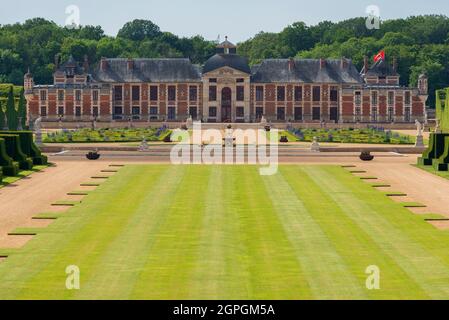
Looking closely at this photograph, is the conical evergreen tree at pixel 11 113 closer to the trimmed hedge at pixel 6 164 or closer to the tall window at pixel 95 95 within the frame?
the trimmed hedge at pixel 6 164

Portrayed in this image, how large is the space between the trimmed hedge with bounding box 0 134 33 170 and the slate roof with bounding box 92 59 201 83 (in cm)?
10214

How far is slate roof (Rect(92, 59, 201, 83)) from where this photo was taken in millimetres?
178750

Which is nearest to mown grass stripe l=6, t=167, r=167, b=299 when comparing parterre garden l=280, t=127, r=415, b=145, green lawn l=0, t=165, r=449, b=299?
green lawn l=0, t=165, r=449, b=299

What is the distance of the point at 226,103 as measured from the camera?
180 metres

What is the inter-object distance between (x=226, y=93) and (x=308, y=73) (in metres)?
11.9

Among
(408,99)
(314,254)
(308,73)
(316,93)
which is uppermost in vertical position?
(308,73)

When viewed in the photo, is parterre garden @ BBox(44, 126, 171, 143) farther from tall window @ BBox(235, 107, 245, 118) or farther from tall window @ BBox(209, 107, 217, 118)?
tall window @ BBox(235, 107, 245, 118)

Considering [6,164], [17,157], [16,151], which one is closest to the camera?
[6,164]

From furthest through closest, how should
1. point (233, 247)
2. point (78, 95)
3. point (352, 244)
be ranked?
point (78, 95)
point (352, 244)
point (233, 247)

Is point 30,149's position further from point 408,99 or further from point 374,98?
point 408,99

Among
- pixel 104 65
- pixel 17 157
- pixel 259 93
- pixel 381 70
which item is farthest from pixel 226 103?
pixel 17 157
